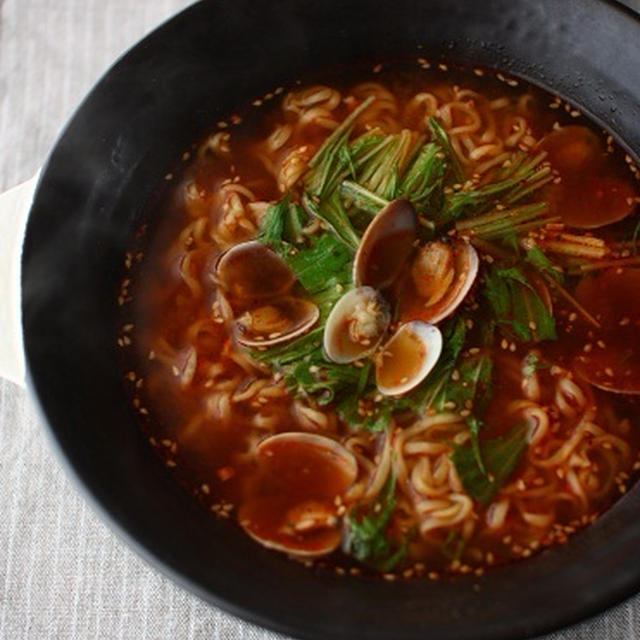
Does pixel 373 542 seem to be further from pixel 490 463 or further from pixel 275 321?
pixel 275 321

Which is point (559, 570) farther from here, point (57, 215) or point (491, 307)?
point (57, 215)

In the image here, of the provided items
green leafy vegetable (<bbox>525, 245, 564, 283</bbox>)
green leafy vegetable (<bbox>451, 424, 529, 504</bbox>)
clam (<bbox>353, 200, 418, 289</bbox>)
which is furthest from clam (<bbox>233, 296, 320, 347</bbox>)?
green leafy vegetable (<bbox>525, 245, 564, 283</bbox>)

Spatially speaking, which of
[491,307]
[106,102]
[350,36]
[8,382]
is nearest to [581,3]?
[350,36]

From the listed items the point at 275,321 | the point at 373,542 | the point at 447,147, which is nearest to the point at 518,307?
the point at 447,147

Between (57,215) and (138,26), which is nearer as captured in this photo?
(57,215)

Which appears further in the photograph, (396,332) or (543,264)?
(543,264)

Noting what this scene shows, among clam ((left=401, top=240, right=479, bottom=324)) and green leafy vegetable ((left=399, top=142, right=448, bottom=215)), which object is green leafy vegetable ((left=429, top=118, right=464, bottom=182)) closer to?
green leafy vegetable ((left=399, top=142, right=448, bottom=215))

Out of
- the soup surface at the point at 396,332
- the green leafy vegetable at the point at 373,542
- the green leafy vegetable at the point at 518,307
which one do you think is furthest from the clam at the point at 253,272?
the green leafy vegetable at the point at 373,542
